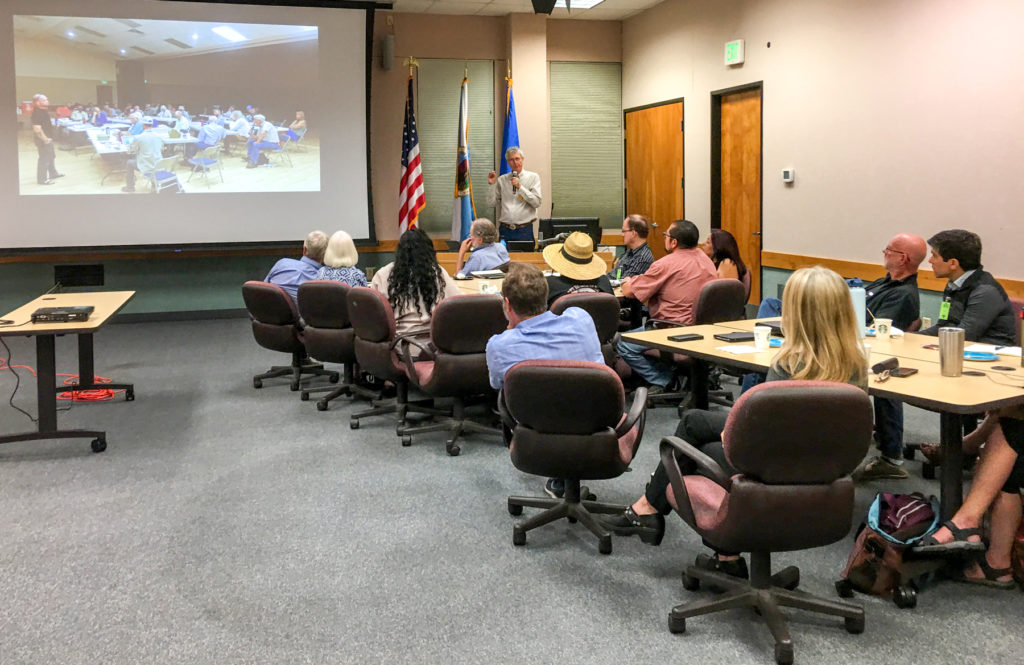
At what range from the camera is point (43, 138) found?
8.66 m

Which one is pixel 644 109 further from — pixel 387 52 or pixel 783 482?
pixel 783 482

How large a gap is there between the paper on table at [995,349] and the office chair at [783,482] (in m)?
1.57

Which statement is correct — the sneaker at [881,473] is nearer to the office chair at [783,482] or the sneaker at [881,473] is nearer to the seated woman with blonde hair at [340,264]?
the office chair at [783,482]

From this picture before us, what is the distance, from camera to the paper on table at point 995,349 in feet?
12.0

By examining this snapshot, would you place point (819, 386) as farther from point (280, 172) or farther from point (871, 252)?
point (280, 172)

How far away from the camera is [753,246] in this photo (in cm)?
871

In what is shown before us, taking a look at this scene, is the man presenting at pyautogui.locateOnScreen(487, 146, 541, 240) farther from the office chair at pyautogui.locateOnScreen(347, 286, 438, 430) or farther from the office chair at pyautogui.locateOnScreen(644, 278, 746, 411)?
the office chair at pyautogui.locateOnScreen(347, 286, 438, 430)

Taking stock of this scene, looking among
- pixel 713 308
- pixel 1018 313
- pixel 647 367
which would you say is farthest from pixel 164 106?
pixel 1018 313

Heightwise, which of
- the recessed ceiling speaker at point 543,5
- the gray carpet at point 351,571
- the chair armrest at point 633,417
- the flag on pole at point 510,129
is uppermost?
the recessed ceiling speaker at point 543,5

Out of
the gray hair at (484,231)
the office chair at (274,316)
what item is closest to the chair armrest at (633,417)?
the office chair at (274,316)

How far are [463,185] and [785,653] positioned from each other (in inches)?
316

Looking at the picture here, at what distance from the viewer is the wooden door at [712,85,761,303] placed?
8.53m

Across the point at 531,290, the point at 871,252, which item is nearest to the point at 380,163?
the point at 871,252

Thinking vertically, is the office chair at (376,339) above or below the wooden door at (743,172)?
below
